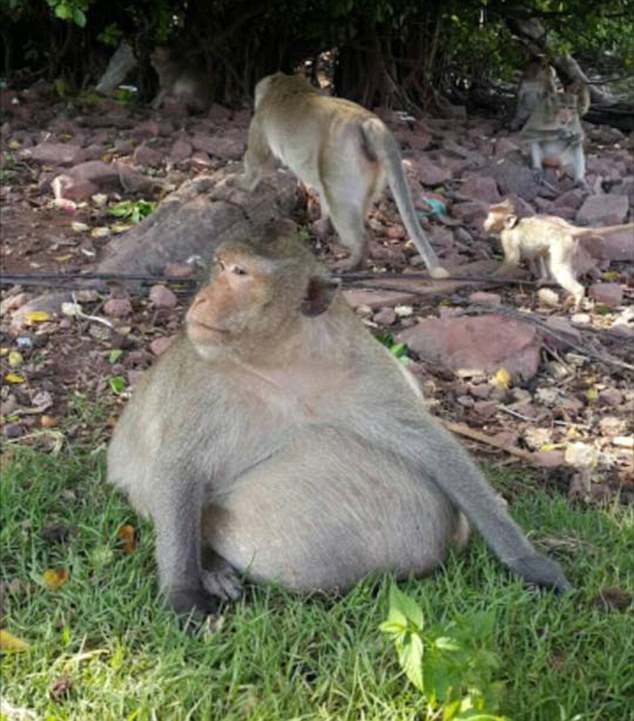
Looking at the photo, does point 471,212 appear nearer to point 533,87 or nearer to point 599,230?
point 599,230

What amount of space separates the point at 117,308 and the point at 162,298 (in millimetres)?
265

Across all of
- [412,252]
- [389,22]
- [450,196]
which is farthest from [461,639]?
[389,22]

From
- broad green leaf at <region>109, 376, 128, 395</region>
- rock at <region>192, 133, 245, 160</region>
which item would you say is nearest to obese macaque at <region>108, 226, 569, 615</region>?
broad green leaf at <region>109, 376, 128, 395</region>

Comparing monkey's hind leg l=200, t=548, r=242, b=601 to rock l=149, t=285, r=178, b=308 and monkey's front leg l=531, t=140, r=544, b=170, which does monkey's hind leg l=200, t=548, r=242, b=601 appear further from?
monkey's front leg l=531, t=140, r=544, b=170

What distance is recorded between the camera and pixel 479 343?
523cm

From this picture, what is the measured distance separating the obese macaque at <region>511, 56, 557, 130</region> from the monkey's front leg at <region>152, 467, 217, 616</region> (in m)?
7.78

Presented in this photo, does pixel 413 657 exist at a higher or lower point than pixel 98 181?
higher

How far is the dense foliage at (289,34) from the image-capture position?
34.1 feet

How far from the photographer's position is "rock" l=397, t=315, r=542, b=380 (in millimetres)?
5141

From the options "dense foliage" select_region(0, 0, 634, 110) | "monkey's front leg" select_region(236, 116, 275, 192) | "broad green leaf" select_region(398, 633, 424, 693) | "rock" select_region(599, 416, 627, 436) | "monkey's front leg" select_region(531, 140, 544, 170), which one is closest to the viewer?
"broad green leaf" select_region(398, 633, 424, 693)

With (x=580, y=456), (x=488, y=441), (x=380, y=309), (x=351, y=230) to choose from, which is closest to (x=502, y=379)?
(x=488, y=441)

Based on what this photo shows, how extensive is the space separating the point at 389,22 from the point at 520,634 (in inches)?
338

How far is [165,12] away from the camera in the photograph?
9.95 meters

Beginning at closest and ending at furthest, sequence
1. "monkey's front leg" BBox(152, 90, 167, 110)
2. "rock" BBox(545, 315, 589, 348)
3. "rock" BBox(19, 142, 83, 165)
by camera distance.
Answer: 1. "rock" BBox(545, 315, 589, 348)
2. "rock" BBox(19, 142, 83, 165)
3. "monkey's front leg" BBox(152, 90, 167, 110)
